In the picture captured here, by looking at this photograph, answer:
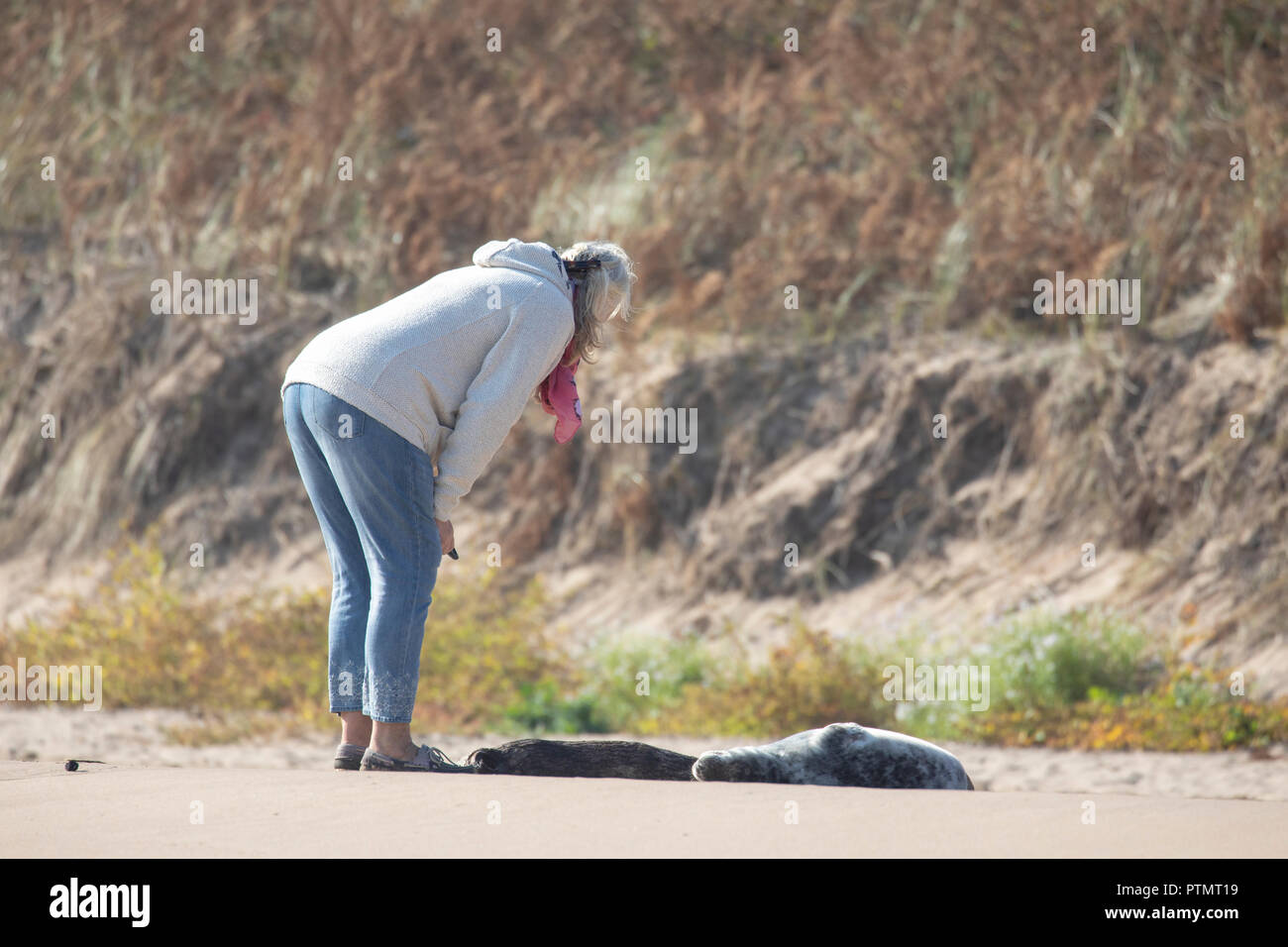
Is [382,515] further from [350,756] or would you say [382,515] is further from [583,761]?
[583,761]

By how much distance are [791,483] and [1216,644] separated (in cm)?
289

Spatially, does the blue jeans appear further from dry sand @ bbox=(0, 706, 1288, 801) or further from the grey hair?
dry sand @ bbox=(0, 706, 1288, 801)

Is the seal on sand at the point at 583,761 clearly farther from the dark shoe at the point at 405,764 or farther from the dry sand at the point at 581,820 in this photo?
the dry sand at the point at 581,820

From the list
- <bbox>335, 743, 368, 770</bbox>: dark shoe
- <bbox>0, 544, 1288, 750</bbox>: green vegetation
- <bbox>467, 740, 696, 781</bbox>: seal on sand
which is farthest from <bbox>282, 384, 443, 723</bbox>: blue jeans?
<bbox>0, 544, 1288, 750</bbox>: green vegetation

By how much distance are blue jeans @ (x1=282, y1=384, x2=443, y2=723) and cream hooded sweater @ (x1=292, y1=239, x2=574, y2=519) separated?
56 millimetres

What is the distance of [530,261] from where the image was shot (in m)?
4.55

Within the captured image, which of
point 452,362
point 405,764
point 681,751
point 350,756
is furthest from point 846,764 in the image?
point 681,751

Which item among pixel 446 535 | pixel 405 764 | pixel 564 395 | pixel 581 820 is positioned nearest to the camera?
pixel 581 820

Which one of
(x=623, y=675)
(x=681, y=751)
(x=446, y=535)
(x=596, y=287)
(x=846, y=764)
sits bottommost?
(x=681, y=751)

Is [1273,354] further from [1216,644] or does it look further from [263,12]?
[263,12]

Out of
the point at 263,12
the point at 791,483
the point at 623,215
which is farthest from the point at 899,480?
the point at 263,12

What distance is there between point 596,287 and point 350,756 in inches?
67.0

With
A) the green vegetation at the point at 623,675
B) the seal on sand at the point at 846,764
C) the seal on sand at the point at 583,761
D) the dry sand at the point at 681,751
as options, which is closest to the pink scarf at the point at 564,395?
the seal on sand at the point at 583,761

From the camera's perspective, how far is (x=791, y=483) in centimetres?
955
